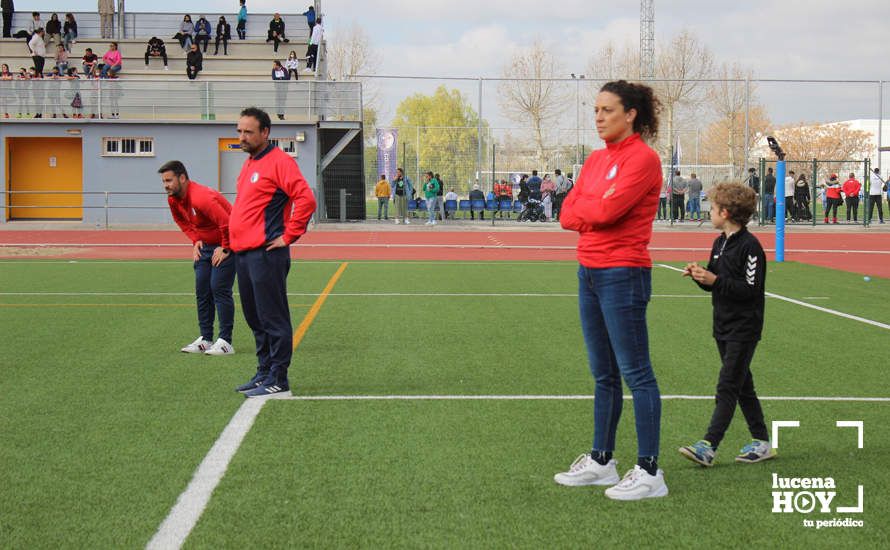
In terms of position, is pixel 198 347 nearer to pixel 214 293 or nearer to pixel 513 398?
pixel 214 293

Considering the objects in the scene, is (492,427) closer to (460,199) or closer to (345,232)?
(345,232)

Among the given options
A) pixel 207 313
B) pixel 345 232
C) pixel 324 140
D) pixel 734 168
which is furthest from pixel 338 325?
pixel 734 168

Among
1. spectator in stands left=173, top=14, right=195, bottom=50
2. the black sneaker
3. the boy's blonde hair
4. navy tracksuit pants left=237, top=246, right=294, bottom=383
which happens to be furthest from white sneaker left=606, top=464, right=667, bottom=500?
spectator in stands left=173, top=14, right=195, bottom=50

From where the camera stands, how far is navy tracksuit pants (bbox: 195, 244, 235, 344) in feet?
31.4

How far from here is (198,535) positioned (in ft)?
14.5

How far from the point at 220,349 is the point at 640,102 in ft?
18.2

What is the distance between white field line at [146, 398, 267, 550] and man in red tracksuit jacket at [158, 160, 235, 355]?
2643 mm

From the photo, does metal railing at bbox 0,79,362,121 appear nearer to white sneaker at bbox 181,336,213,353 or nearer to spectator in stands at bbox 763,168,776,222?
spectator in stands at bbox 763,168,776,222

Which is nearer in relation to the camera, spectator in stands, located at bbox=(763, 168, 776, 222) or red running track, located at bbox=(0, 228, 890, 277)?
red running track, located at bbox=(0, 228, 890, 277)

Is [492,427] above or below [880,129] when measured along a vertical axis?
below

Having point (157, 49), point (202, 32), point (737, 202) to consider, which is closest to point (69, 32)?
point (157, 49)

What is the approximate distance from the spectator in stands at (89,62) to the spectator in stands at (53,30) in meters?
2.43

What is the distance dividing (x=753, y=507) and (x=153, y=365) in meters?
5.54

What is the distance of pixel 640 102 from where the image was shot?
502cm
